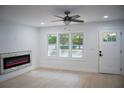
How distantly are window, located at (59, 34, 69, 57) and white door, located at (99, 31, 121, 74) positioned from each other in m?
1.74

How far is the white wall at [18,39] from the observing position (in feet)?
15.1

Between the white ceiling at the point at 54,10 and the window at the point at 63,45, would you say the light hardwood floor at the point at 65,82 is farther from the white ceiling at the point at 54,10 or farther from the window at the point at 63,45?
the white ceiling at the point at 54,10

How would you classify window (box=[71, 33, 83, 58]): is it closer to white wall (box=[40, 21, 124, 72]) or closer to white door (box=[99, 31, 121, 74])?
white wall (box=[40, 21, 124, 72])

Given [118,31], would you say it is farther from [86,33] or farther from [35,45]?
[35,45]

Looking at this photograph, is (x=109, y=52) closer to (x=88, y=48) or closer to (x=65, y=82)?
(x=88, y=48)

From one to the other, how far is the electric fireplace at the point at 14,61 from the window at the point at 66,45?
1420 millimetres

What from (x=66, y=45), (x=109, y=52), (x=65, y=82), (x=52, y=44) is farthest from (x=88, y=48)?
(x=65, y=82)

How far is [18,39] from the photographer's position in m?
5.32

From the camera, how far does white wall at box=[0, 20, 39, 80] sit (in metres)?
4.59

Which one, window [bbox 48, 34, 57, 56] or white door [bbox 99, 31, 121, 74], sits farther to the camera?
window [bbox 48, 34, 57, 56]

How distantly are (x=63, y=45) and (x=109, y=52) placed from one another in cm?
239

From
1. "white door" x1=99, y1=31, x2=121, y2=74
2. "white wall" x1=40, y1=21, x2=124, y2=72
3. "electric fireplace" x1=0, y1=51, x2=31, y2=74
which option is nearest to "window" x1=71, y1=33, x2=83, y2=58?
"white wall" x1=40, y1=21, x2=124, y2=72
